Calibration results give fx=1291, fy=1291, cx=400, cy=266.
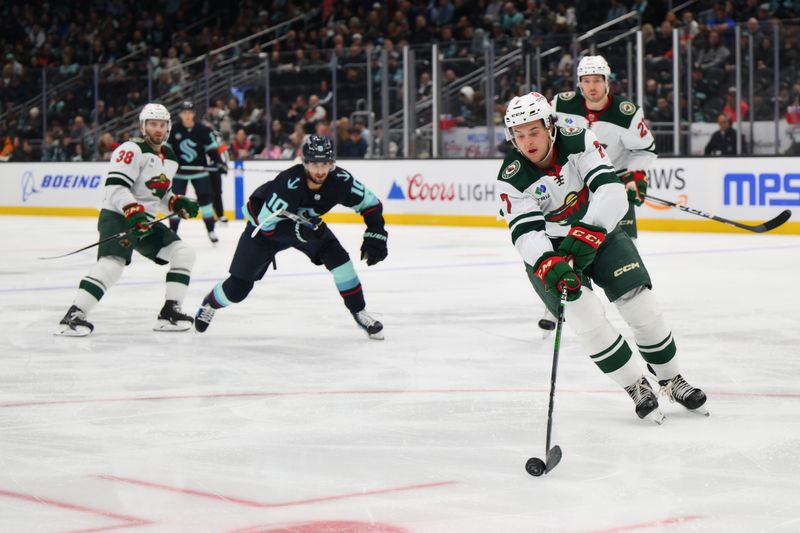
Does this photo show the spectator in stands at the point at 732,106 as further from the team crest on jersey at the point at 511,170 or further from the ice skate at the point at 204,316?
the team crest on jersey at the point at 511,170

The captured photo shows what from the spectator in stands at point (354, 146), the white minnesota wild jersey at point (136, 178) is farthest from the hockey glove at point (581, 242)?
the spectator in stands at point (354, 146)

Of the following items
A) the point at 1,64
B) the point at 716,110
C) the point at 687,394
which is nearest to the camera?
the point at 687,394

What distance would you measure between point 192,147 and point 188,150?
0.05 meters

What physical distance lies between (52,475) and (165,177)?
319 cm

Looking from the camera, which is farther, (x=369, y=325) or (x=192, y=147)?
(x=192, y=147)

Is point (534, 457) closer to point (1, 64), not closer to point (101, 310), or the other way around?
point (101, 310)

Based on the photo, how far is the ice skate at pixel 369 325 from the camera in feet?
→ 19.1

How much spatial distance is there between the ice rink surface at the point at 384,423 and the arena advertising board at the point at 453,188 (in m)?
4.15

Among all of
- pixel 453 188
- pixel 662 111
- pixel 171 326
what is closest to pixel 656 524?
pixel 171 326

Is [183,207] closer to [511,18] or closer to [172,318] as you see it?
[172,318]

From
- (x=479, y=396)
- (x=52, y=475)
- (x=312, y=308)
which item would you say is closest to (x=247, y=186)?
(x=312, y=308)

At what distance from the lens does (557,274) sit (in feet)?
11.6

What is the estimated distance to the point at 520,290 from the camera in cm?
780

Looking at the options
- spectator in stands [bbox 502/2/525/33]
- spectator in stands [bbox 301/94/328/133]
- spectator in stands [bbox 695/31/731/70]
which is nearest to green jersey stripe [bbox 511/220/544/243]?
spectator in stands [bbox 695/31/731/70]
